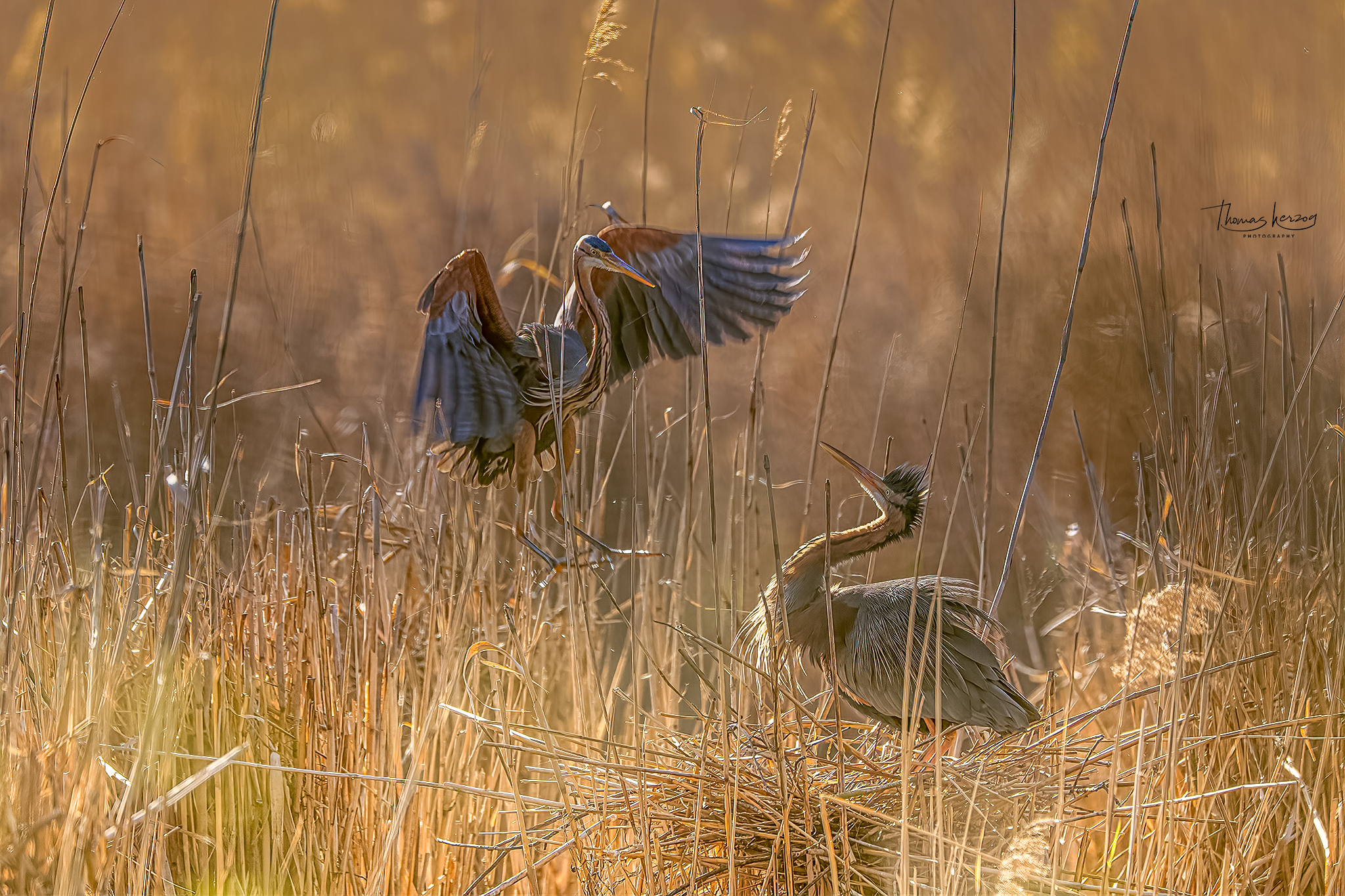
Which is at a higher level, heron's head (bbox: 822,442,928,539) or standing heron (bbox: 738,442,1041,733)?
heron's head (bbox: 822,442,928,539)

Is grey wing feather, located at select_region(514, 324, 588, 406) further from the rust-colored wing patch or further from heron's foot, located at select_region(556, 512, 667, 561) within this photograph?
heron's foot, located at select_region(556, 512, 667, 561)

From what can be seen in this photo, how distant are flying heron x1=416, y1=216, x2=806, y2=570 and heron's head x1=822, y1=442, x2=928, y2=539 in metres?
0.23

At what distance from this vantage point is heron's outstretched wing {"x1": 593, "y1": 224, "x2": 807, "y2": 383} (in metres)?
1.14

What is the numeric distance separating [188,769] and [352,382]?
4.14 feet

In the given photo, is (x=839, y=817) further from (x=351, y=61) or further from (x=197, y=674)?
(x=351, y=61)

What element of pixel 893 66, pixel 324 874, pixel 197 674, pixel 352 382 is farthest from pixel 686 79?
pixel 324 874

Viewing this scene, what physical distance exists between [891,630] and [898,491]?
181 mm

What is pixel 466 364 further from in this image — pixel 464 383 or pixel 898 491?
pixel 898 491

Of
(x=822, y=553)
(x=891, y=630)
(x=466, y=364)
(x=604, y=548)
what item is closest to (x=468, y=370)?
(x=466, y=364)

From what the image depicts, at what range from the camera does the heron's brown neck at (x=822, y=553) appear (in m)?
1.06

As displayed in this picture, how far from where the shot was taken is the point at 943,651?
105cm

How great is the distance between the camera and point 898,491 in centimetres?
105

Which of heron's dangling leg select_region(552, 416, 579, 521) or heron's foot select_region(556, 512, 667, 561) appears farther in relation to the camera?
heron's dangling leg select_region(552, 416, 579, 521)

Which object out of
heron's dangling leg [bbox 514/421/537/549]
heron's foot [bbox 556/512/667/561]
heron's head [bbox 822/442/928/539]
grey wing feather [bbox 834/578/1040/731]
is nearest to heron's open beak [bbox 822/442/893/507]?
heron's head [bbox 822/442/928/539]
